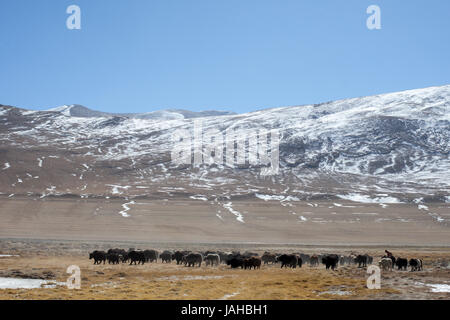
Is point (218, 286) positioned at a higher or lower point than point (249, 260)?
higher

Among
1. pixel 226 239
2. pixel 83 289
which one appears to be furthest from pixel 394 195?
pixel 83 289

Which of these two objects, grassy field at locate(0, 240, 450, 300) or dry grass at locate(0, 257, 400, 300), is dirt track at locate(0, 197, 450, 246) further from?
dry grass at locate(0, 257, 400, 300)

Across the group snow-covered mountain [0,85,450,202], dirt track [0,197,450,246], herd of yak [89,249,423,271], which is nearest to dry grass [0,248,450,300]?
herd of yak [89,249,423,271]

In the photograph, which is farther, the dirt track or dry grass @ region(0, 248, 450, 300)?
the dirt track

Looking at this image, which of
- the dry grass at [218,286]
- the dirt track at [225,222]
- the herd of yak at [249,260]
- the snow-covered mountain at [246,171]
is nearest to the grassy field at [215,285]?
the dry grass at [218,286]

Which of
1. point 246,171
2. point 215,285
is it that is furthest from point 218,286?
point 246,171

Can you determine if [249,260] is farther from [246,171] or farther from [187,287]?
[246,171]

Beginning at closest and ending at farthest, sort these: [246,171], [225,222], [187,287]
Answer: [187,287], [225,222], [246,171]

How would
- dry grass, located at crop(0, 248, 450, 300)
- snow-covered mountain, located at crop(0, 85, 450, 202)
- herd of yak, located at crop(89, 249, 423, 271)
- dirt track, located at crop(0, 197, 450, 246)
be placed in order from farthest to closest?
snow-covered mountain, located at crop(0, 85, 450, 202)
dirt track, located at crop(0, 197, 450, 246)
herd of yak, located at crop(89, 249, 423, 271)
dry grass, located at crop(0, 248, 450, 300)

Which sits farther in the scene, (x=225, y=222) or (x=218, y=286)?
(x=225, y=222)

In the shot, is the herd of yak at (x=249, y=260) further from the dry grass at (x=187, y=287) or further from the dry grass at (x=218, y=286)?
the dry grass at (x=187, y=287)

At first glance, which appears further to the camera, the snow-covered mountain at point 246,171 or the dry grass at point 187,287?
the snow-covered mountain at point 246,171
